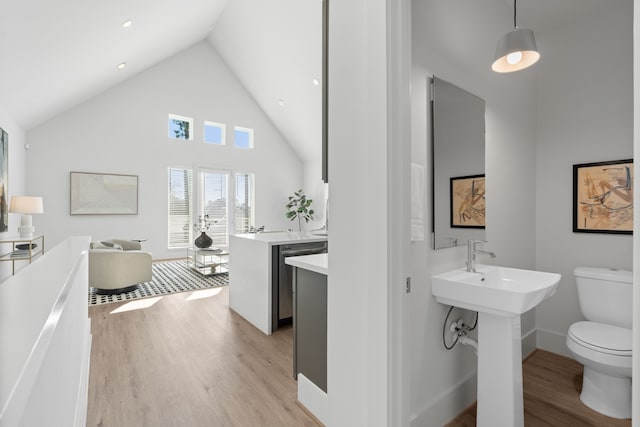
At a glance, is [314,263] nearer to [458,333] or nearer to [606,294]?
[458,333]

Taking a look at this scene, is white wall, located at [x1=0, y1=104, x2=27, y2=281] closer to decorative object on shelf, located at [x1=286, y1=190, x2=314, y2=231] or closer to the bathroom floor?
decorative object on shelf, located at [x1=286, y1=190, x2=314, y2=231]

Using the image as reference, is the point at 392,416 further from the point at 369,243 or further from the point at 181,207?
the point at 181,207

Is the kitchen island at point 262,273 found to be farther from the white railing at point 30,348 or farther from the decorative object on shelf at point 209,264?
the decorative object on shelf at point 209,264

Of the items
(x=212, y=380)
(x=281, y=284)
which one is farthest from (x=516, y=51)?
(x=212, y=380)

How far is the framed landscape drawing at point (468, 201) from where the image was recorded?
186 cm

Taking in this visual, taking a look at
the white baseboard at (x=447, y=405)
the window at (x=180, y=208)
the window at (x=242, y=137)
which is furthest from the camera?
the window at (x=242, y=137)

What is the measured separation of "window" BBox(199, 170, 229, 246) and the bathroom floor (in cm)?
658

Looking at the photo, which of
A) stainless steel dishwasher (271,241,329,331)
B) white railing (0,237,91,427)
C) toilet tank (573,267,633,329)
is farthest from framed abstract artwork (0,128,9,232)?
toilet tank (573,267,633,329)

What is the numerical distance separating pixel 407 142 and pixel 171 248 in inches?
265

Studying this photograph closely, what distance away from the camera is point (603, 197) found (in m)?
2.29

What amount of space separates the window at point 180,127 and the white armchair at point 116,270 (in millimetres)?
3659

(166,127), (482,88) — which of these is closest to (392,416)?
(482,88)

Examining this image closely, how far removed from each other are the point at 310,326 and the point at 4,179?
470 centimetres

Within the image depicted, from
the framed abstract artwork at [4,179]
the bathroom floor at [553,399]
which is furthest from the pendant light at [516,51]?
the framed abstract artwork at [4,179]
